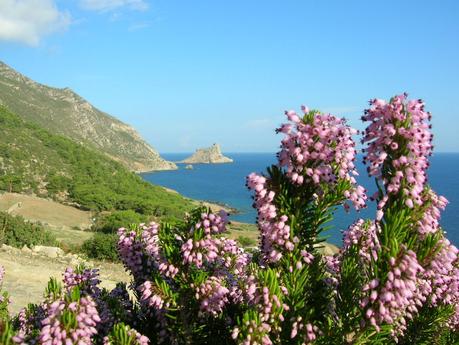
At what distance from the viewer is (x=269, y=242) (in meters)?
4.92

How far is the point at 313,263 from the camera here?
535 cm

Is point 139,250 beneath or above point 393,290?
beneath

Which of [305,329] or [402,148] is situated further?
[305,329]

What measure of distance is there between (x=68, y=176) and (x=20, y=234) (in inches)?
2254

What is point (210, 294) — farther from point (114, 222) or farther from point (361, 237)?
point (114, 222)

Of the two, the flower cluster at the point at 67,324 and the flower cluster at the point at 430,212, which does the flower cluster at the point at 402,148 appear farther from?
the flower cluster at the point at 67,324

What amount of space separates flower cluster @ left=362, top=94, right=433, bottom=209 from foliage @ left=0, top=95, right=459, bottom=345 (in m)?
0.01

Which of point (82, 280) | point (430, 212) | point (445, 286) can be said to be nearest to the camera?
point (430, 212)

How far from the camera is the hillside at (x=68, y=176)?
70438mm

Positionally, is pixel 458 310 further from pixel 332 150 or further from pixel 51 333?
pixel 51 333

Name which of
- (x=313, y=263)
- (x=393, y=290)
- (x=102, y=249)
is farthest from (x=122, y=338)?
(x=102, y=249)

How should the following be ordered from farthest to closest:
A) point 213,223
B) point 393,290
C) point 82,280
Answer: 1. point 82,280
2. point 213,223
3. point 393,290

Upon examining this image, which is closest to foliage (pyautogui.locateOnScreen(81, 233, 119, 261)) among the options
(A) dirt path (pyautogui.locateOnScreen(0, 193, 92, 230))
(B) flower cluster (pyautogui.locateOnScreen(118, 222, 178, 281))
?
(A) dirt path (pyautogui.locateOnScreen(0, 193, 92, 230))

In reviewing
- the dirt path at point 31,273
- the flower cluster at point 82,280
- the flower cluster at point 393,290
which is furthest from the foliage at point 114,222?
the flower cluster at point 393,290
